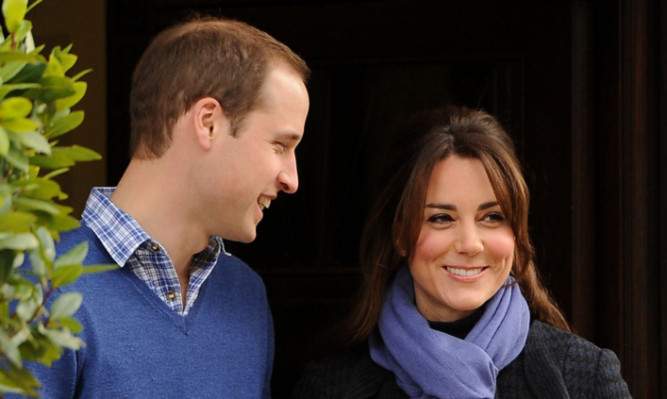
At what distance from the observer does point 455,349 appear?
2.22 m

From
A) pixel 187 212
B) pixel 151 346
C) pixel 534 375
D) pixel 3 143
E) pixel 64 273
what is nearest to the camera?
pixel 3 143

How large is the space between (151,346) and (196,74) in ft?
1.94

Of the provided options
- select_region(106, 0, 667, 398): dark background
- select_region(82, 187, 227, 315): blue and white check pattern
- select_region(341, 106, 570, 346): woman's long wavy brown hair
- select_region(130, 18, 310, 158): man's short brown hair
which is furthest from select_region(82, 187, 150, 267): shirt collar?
select_region(106, 0, 667, 398): dark background

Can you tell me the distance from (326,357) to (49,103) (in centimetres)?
146

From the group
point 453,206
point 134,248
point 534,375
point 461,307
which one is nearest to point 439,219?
point 453,206

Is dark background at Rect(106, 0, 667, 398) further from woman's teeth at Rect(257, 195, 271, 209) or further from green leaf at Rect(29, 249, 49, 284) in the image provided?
green leaf at Rect(29, 249, 49, 284)

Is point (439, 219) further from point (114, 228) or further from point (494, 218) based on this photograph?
point (114, 228)

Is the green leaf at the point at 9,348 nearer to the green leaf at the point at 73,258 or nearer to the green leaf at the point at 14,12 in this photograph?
the green leaf at the point at 73,258

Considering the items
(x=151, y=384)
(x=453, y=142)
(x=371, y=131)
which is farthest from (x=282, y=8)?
(x=151, y=384)

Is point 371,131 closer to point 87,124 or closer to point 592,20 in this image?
point 592,20

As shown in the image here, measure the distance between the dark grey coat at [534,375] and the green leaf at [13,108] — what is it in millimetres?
1463

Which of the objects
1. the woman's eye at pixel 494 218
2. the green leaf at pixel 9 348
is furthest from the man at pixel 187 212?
the green leaf at pixel 9 348

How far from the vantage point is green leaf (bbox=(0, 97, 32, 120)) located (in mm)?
969

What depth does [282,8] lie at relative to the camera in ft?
10.8
